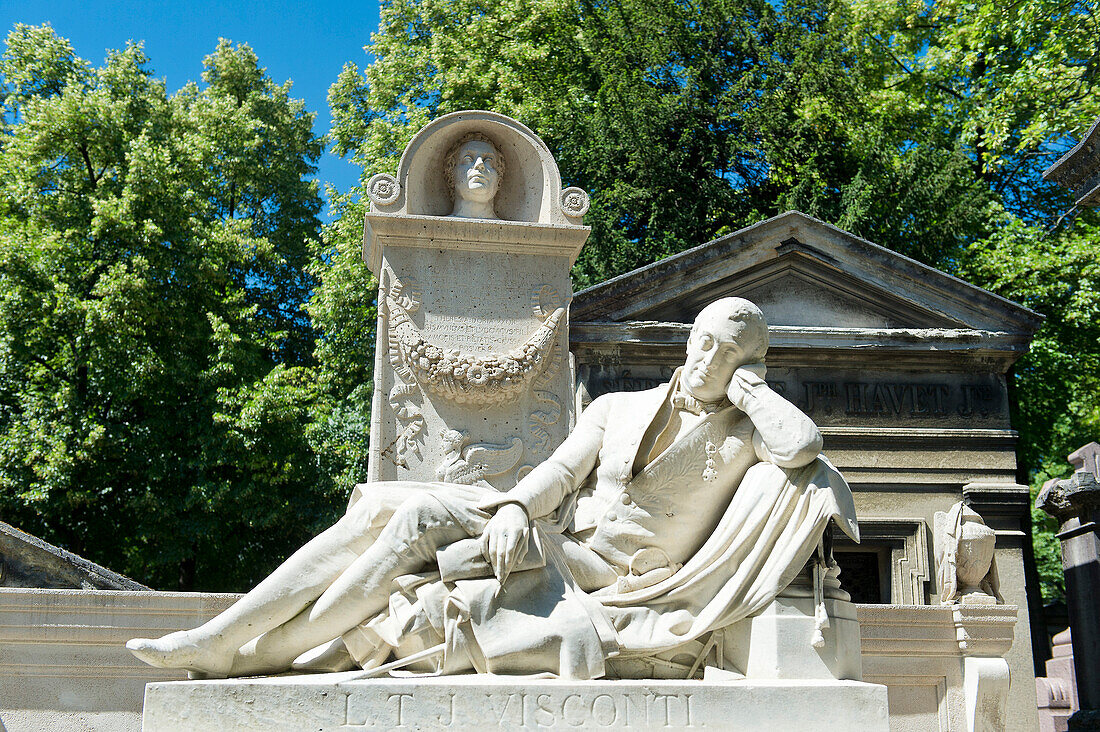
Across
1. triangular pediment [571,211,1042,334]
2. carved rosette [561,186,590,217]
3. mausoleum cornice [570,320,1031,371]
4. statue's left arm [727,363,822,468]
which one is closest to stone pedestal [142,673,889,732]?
statue's left arm [727,363,822,468]

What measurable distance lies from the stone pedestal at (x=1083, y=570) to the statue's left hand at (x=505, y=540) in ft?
28.2

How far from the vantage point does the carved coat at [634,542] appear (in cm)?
400

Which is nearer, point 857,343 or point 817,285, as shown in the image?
point 857,343

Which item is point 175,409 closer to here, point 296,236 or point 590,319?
point 296,236

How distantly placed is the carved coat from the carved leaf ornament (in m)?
2.02

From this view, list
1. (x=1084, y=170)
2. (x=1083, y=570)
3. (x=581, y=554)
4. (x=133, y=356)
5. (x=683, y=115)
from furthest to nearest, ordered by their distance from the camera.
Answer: (x=683, y=115), (x=133, y=356), (x=1083, y=570), (x=1084, y=170), (x=581, y=554)

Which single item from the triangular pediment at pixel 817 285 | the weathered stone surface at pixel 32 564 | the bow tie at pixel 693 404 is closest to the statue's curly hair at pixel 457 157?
the bow tie at pixel 693 404

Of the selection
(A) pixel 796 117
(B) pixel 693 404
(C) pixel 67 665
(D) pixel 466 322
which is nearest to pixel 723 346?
(B) pixel 693 404

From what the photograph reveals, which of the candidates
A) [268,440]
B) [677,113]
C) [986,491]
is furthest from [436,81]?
[986,491]

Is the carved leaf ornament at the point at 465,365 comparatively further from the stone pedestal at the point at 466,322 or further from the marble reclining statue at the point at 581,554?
the marble reclining statue at the point at 581,554

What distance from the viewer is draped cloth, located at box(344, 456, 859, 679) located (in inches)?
157

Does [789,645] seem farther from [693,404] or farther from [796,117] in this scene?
[796,117]

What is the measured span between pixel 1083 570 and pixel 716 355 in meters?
8.23

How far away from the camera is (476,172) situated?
696 centimetres
